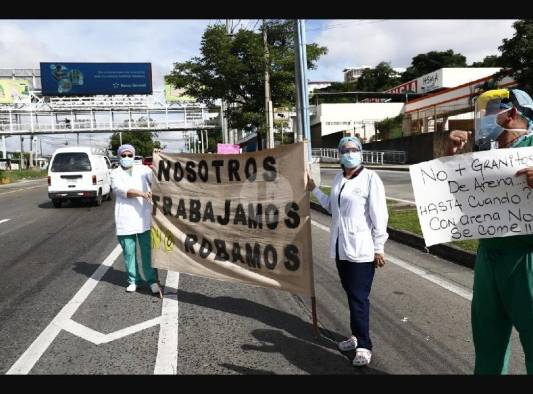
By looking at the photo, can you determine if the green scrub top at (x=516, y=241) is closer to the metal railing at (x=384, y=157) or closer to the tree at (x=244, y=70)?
the tree at (x=244, y=70)

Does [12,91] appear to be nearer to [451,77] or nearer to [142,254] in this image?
[451,77]

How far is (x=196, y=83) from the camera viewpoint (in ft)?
85.5

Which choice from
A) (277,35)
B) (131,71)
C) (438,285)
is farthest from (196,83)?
(131,71)

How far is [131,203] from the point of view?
5898mm

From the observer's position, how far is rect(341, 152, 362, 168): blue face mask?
13.1 feet

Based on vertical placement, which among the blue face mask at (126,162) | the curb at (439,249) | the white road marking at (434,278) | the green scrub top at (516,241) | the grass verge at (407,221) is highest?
the blue face mask at (126,162)

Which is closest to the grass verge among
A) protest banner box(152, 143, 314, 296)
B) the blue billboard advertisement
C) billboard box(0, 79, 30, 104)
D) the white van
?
protest banner box(152, 143, 314, 296)

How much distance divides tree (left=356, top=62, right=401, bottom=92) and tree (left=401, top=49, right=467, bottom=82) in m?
2.53

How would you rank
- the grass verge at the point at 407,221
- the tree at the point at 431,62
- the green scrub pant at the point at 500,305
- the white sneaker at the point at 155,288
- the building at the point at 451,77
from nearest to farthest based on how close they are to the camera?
the green scrub pant at the point at 500,305, the white sneaker at the point at 155,288, the grass verge at the point at 407,221, the building at the point at 451,77, the tree at the point at 431,62

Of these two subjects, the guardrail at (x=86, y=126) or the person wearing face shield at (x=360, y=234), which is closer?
the person wearing face shield at (x=360, y=234)

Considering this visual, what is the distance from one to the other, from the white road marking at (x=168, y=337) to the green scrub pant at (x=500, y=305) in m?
2.24

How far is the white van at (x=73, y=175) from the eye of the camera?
16.4 meters

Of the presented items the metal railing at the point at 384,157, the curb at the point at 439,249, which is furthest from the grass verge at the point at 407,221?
the metal railing at the point at 384,157

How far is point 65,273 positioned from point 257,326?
372cm
